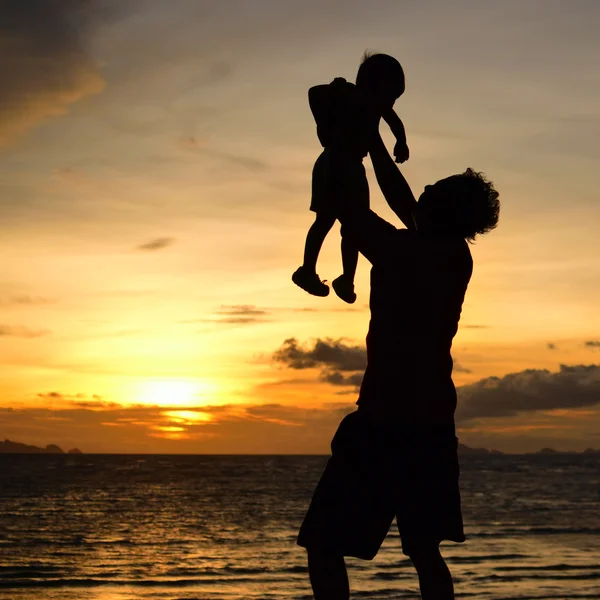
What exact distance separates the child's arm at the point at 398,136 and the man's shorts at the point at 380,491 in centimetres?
104

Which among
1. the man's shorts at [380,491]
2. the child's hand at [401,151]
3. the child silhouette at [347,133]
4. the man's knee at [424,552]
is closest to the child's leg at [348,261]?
the child silhouette at [347,133]

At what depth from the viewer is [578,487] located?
53406mm

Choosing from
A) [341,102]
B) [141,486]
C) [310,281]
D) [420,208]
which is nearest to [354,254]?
[310,281]

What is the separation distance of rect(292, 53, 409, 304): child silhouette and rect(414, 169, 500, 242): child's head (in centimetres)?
21

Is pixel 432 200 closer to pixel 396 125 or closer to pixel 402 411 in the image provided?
pixel 396 125

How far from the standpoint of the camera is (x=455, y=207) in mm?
3000

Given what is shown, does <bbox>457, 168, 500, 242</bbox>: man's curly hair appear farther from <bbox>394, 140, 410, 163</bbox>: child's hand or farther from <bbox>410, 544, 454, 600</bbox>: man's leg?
<bbox>410, 544, 454, 600</bbox>: man's leg

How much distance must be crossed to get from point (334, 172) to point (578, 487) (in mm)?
54380

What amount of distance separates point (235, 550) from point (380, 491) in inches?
699

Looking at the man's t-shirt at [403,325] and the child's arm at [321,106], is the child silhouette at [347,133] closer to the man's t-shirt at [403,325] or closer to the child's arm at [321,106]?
the child's arm at [321,106]

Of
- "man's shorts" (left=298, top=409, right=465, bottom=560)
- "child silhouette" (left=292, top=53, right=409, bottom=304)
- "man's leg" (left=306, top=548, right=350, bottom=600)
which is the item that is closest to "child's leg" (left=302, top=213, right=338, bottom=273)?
"child silhouette" (left=292, top=53, right=409, bottom=304)

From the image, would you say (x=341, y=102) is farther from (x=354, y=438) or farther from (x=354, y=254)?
(x=354, y=438)

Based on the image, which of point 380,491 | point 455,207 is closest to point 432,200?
point 455,207

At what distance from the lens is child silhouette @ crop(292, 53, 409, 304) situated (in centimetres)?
288
